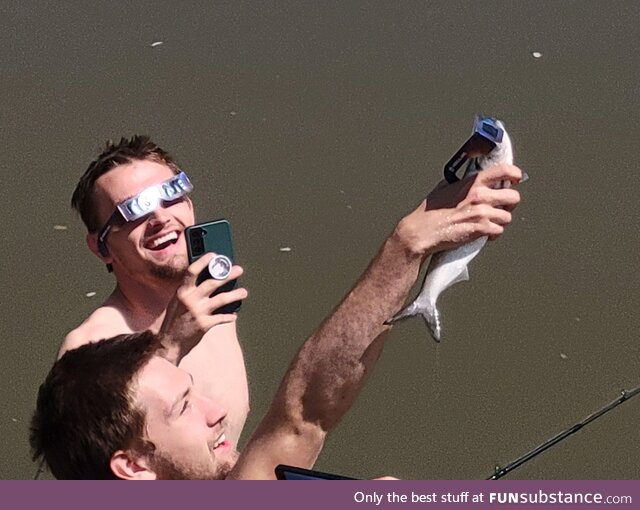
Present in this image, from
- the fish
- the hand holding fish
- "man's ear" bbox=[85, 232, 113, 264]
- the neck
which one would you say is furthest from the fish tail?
"man's ear" bbox=[85, 232, 113, 264]

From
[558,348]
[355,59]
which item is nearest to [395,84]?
[355,59]

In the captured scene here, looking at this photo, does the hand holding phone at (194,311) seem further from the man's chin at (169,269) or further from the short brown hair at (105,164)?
the short brown hair at (105,164)

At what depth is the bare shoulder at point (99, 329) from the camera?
3.92m

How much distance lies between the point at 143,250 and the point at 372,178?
1.85 metres

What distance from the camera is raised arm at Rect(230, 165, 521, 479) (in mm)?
2898

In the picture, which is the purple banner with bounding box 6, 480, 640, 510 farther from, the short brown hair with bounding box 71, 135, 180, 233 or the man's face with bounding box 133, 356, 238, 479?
the short brown hair with bounding box 71, 135, 180, 233

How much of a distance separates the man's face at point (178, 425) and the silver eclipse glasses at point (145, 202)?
1.16 metres

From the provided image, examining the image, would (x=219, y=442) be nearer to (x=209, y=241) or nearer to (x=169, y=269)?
(x=209, y=241)

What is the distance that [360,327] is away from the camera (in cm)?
295

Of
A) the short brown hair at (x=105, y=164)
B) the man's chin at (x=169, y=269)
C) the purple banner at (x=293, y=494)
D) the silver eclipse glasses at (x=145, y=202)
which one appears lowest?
the purple banner at (x=293, y=494)

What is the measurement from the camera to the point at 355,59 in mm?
5902

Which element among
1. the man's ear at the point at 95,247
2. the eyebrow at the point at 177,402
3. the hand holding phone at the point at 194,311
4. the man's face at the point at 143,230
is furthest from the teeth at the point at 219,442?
the man's ear at the point at 95,247

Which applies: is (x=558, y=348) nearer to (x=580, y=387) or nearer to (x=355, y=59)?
(x=580, y=387)

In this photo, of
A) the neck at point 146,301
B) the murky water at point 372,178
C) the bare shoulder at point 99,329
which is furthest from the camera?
the murky water at point 372,178
